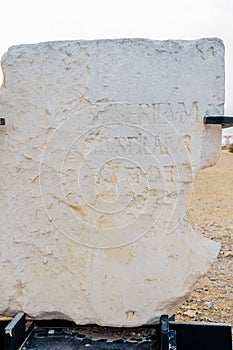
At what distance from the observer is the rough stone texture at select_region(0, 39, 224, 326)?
2.37m

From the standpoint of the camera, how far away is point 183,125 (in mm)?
2365

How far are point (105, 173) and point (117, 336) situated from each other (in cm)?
92

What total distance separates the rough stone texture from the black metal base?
0.08 m

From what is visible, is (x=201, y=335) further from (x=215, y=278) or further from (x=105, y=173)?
(x=215, y=278)

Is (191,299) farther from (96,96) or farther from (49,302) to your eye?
(96,96)

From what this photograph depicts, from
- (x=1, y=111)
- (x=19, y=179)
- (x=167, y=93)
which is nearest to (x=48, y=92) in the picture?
(x=1, y=111)

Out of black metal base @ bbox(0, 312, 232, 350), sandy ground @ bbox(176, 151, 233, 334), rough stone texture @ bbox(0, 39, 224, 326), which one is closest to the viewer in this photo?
black metal base @ bbox(0, 312, 232, 350)

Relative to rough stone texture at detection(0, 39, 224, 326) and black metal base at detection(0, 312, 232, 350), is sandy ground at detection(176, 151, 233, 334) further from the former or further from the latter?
rough stone texture at detection(0, 39, 224, 326)

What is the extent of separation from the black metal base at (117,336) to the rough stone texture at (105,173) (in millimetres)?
81

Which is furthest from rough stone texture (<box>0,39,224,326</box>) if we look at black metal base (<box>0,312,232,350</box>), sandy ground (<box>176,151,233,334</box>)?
sandy ground (<box>176,151,233,334</box>)

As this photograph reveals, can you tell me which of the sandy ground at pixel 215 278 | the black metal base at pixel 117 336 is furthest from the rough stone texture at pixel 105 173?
the sandy ground at pixel 215 278

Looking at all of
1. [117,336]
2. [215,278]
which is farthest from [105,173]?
[215,278]

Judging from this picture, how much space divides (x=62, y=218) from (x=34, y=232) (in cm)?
18

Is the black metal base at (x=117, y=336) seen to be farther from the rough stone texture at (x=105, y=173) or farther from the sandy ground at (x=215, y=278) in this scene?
the sandy ground at (x=215, y=278)
